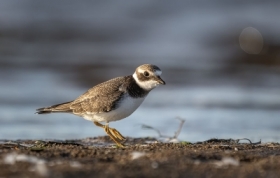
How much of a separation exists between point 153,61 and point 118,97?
947 cm

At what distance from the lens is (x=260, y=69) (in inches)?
613

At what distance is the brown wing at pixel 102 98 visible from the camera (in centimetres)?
713

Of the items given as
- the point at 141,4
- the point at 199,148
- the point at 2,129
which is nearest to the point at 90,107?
the point at 199,148

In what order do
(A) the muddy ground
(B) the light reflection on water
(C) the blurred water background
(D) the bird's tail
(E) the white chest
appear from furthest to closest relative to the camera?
(C) the blurred water background → (B) the light reflection on water → (D) the bird's tail → (E) the white chest → (A) the muddy ground

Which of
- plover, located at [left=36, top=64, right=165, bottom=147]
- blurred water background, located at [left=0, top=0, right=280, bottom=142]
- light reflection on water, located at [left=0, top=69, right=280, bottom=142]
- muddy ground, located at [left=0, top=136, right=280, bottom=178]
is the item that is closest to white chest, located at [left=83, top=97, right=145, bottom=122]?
plover, located at [left=36, top=64, right=165, bottom=147]

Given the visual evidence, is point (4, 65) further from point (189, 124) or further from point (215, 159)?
point (215, 159)

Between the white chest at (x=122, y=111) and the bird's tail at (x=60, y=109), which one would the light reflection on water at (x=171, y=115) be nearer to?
the bird's tail at (x=60, y=109)

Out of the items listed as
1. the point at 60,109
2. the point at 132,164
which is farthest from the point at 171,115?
the point at 132,164

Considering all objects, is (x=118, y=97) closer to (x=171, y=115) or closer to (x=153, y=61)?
(x=171, y=115)

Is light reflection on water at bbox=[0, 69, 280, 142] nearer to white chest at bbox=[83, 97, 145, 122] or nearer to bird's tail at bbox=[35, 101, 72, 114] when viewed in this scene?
bird's tail at bbox=[35, 101, 72, 114]

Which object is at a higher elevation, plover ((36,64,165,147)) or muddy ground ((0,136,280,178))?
plover ((36,64,165,147))

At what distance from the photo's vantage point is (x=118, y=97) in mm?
7117

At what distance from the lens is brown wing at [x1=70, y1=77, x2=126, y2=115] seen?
713cm

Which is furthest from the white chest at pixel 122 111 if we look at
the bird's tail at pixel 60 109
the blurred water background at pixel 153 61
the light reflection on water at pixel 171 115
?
the light reflection on water at pixel 171 115
